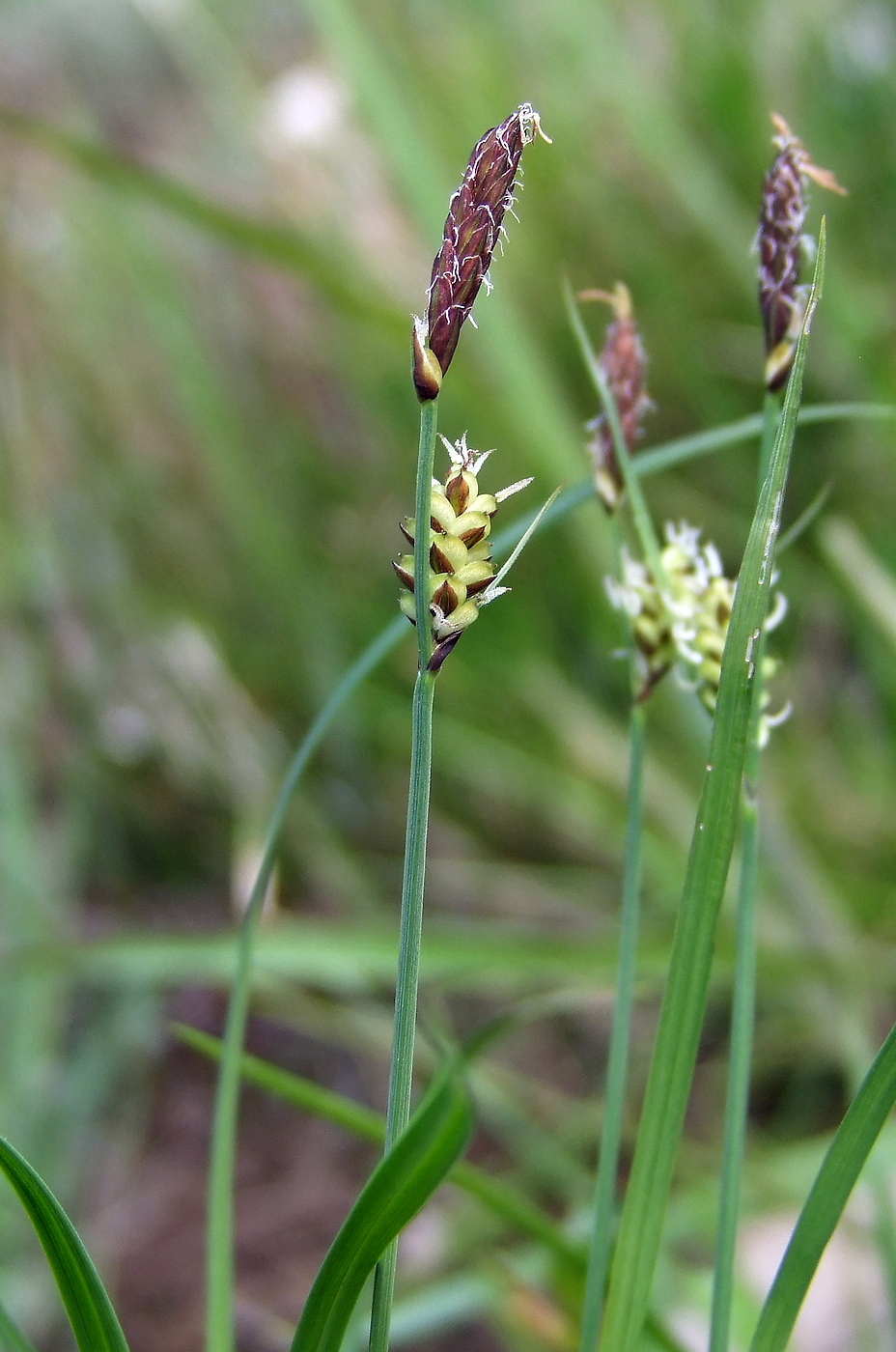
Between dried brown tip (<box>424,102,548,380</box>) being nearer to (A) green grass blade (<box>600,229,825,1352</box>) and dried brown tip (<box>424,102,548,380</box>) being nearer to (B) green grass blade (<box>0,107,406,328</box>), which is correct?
(A) green grass blade (<box>600,229,825,1352</box>)

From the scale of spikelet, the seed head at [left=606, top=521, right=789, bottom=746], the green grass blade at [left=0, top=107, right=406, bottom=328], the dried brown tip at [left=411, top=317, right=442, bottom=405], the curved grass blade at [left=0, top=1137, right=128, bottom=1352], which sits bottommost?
the curved grass blade at [left=0, top=1137, right=128, bottom=1352]

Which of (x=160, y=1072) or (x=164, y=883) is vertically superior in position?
(x=164, y=883)

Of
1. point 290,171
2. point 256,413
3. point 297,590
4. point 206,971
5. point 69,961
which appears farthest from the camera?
point 256,413

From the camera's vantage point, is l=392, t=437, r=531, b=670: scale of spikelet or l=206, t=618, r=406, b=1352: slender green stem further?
l=206, t=618, r=406, b=1352: slender green stem

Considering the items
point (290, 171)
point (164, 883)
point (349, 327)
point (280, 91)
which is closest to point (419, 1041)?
point (164, 883)

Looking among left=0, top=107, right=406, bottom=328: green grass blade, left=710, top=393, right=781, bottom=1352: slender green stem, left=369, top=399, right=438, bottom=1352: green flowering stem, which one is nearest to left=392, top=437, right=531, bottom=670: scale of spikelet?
left=369, top=399, right=438, bottom=1352: green flowering stem

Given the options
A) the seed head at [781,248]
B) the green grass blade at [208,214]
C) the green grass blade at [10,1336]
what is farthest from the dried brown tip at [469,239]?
the green grass blade at [208,214]

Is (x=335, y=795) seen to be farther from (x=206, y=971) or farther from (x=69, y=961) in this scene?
(x=69, y=961)

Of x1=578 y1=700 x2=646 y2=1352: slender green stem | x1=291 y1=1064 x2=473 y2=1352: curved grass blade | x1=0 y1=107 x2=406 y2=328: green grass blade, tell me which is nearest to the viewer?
x1=291 y1=1064 x2=473 y2=1352: curved grass blade

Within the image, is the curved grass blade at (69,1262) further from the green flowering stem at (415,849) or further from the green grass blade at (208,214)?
the green grass blade at (208,214)
